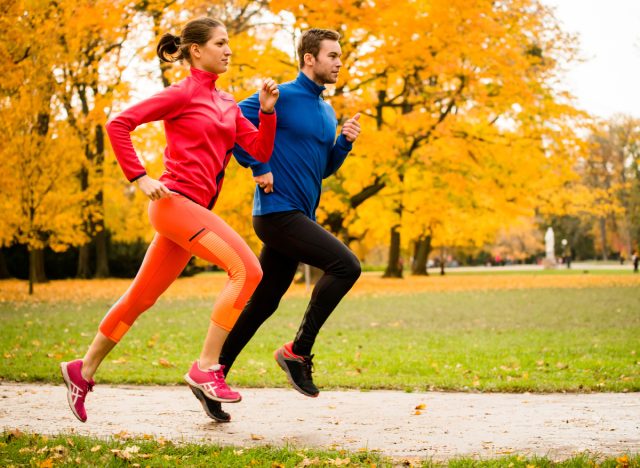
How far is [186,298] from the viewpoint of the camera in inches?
834

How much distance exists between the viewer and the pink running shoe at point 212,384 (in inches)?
170

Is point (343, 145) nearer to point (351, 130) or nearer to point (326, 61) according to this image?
point (351, 130)

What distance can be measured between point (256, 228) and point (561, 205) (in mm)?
31388

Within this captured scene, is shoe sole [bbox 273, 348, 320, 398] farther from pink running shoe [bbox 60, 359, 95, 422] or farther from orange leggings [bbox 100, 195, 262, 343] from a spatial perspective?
pink running shoe [bbox 60, 359, 95, 422]

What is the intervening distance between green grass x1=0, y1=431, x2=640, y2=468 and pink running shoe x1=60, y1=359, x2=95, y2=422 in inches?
14.7

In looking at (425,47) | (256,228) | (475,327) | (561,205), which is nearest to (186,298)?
(425,47)

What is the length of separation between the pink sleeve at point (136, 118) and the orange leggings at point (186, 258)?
0.28 metres

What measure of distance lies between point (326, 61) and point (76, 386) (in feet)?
8.18

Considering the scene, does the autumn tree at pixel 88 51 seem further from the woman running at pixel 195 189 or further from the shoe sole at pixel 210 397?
the shoe sole at pixel 210 397

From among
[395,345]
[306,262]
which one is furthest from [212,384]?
[395,345]

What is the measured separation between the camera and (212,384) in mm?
4352

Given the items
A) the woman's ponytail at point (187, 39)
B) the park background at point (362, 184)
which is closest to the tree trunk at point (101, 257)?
the park background at point (362, 184)

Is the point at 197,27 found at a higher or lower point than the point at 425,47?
lower

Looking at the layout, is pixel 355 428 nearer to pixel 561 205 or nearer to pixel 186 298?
pixel 186 298
